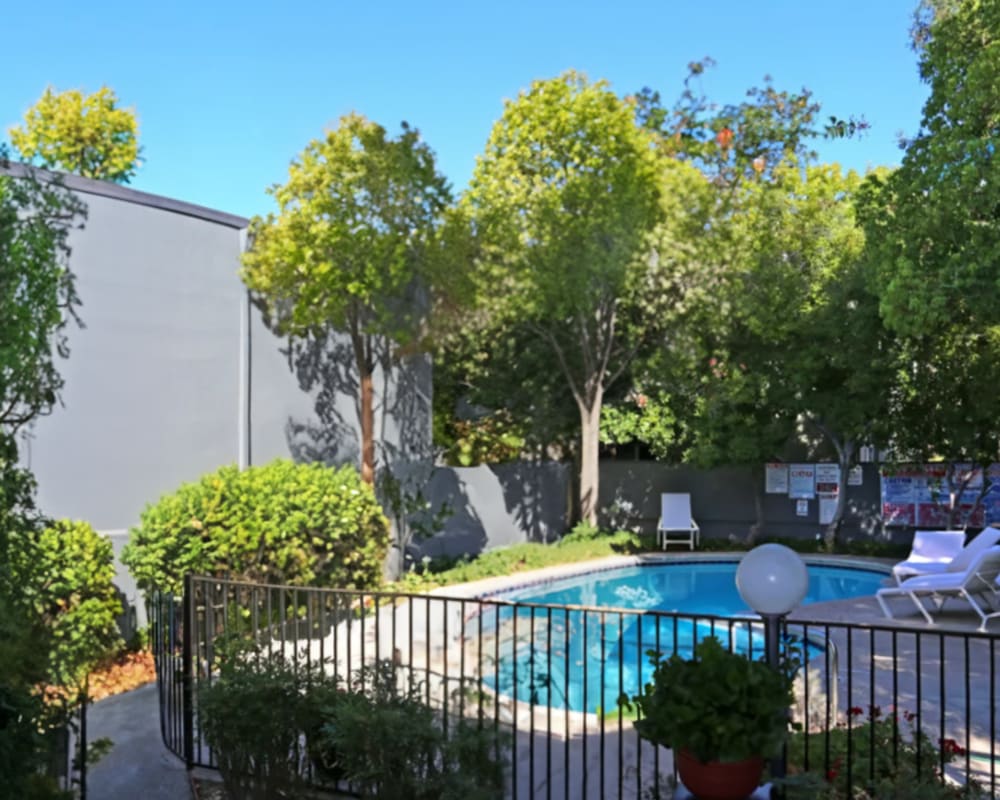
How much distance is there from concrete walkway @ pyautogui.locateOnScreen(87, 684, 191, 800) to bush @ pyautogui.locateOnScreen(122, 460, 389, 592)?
1518 mm

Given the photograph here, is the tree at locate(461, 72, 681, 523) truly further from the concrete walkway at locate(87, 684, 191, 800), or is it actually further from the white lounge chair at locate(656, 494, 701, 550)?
the concrete walkway at locate(87, 684, 191, 800)

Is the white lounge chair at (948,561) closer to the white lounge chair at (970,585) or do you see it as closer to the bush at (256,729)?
the white lounge chair at (970,585)

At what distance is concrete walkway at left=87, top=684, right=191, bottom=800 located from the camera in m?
4.75

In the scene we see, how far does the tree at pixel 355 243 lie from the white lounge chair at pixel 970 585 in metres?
6.44

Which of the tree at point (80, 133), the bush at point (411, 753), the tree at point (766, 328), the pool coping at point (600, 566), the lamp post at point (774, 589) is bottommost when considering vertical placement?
the pool coping at point (600, 566)

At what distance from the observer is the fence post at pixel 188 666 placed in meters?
5.01

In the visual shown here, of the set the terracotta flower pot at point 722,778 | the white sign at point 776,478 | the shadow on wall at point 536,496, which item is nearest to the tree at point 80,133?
the shadow on wall at point 536,496

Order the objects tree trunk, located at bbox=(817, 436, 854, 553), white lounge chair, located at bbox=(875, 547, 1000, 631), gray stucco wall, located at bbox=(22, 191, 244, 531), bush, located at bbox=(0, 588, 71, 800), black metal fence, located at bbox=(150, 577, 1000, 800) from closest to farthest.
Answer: bush, located at bbox=(0, 588, 71, 800) < black metal fence, located at bbox=(150, 577, 1000, 800) < gray stucco wall, located at bbox=(22, 191, 244, 531) < white lounge chair, located at bbox=(875, 547, 1000, 631) < tree trunk, located at bbox=(817, 436, 854, 553)

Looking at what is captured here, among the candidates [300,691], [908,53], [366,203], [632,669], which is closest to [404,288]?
[366,203]

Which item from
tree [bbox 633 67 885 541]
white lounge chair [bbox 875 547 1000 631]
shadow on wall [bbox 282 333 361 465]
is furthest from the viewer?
tree [bbox 633 67 885 541]

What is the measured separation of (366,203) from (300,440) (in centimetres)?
297

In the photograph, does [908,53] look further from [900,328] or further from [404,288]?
[404,288]

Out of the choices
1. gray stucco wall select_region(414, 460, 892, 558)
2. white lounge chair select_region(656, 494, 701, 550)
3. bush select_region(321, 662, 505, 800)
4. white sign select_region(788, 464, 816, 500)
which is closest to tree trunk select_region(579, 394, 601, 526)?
gray stucco wall select_region(414, 460, 892, 558)

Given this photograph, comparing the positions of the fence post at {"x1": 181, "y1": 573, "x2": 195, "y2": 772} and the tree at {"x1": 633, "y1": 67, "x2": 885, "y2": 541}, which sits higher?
the tree at {"x1": 633, "y1": 67, "x2": 885, "y2": 541}
